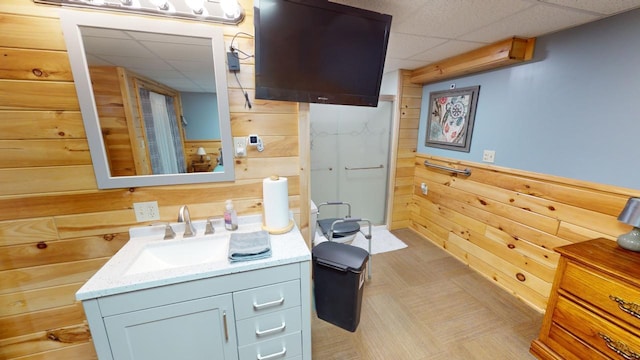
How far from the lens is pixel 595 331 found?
1272 mm

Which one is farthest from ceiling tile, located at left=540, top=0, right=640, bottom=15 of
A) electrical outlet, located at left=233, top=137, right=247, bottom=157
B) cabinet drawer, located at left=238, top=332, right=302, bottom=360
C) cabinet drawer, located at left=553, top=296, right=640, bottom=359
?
cabinet drawer, located at left=238, top=332, right=302, bottom=360

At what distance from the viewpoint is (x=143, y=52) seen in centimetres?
122

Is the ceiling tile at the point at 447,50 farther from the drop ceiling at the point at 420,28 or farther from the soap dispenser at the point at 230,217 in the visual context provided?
the soap dispenser at the point at 230,217

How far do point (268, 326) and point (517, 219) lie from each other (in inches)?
85.3

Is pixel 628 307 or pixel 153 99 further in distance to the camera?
pixel 153 99

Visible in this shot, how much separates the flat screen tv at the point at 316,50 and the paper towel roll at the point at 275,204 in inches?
18.9

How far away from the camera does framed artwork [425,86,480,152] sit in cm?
240

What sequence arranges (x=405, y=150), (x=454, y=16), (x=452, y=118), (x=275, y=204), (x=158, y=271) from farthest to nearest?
1. (x=405, y=150)
2. (x=452, y=118)
3. (x=454, y=16)
4. (x=275, y=204)
5. (x=158, y=271)

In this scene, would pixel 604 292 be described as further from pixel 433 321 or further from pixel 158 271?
pixel 158 271

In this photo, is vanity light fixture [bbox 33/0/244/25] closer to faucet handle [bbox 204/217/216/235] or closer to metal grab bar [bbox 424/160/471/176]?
faucet handle [bbox 204/217/216/235]

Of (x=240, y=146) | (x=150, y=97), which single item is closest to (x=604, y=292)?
(x=240, y=146)

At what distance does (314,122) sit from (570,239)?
2.52m

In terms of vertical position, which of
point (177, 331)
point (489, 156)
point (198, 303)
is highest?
point (489, 156)

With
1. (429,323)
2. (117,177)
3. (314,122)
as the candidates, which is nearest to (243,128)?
(117,177)
